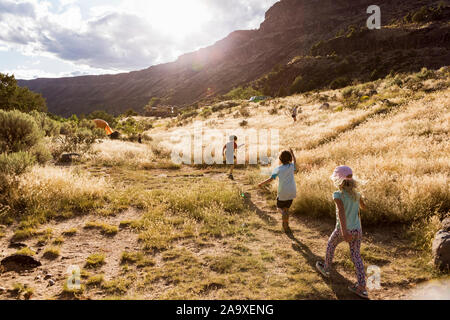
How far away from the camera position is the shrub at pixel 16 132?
422 inches

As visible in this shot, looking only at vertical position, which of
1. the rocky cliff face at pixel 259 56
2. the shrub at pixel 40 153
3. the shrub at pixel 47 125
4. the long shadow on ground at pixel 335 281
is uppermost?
the rocky cliff face at pixel 259 56

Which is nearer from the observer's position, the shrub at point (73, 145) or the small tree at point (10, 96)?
the shrub at point (73, 145)

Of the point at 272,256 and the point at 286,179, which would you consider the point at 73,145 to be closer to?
the point at 286,179

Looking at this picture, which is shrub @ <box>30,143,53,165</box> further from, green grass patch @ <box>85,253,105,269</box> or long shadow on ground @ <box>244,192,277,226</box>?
long shadow on ground @ <box>244,192,277,226</box>

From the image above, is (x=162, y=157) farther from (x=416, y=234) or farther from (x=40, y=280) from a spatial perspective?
(x=416, y=234)

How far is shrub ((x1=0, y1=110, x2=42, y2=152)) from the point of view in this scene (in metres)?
10.7

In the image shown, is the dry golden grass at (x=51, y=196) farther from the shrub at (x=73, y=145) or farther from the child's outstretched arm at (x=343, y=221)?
the shrub at (x=73, y=145)

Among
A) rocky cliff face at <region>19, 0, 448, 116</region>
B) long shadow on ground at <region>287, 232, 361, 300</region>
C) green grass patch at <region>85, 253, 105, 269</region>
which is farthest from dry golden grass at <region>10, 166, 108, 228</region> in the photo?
rocky cliff face at <region>19, 0, 448, 116</region>

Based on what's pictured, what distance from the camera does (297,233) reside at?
19.5 feet

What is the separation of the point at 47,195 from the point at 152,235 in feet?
11.9

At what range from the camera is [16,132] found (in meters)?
11.1

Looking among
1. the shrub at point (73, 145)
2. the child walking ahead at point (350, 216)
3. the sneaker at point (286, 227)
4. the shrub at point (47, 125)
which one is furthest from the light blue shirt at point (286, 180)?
the shrub at point (47, 125)
